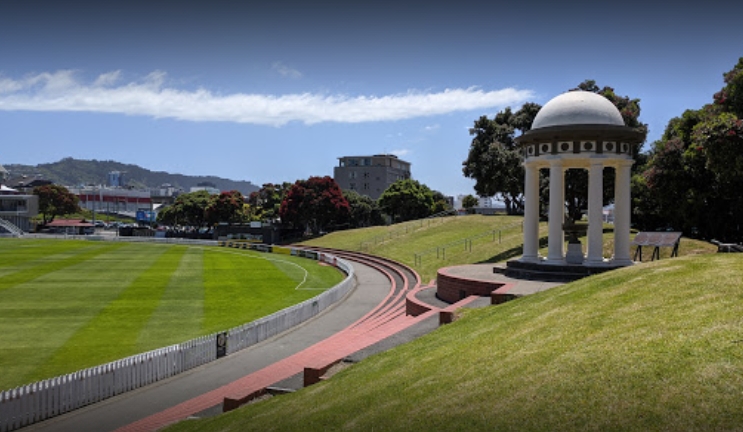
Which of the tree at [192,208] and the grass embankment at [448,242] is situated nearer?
the grass embankment at [448,242]

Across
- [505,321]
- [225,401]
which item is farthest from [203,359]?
[505,321]

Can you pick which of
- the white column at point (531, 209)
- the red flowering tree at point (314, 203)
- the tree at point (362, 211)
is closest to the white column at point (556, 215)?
the white column at point (531, 209)

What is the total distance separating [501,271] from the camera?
90.2 ft

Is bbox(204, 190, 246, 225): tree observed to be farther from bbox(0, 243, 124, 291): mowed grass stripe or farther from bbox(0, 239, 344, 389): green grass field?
bbox(0, 239, 344, 389): green grass field

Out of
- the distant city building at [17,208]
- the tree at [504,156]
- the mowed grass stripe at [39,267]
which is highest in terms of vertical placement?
the tree at [504,156]

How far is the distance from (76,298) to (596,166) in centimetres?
2648

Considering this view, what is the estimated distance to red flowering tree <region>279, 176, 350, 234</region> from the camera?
276ft

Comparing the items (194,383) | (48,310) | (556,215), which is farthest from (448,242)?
(194,383)

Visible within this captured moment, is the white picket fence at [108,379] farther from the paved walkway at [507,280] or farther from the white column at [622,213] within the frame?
the white column at [622,213]

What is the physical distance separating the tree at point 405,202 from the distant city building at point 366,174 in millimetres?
56597

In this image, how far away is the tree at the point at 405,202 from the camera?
10290cm

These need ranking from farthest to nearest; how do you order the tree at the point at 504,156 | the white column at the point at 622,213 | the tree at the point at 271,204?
the tree at the point at 271,204
the tree at the point at 504,156
the white column at the point at 622,213

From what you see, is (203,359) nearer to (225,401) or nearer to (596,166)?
(225,401)

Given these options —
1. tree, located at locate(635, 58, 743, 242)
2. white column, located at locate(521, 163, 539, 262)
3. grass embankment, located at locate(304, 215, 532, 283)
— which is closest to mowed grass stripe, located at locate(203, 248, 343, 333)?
grass embankment, located at locate(304, 215, 532, 283)
